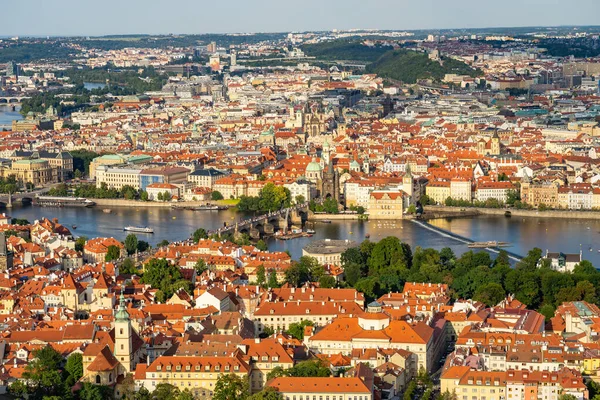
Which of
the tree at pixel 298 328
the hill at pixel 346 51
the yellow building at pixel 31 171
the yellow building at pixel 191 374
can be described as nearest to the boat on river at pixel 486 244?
the tree at pixel 298 328

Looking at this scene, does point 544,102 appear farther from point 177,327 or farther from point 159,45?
point 159,45

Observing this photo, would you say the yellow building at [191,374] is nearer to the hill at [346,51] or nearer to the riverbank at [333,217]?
the riverbank at [333,217]

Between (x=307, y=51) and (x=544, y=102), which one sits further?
(x=307, y=51)

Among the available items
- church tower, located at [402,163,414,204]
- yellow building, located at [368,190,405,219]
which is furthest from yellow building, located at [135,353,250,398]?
church tower, located at [402,163,414,204]

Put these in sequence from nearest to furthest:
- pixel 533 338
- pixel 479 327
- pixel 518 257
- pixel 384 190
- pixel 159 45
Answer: pixel 533 338
pixel 479 327
pixel 518 257
pixel 384 190
pixel 159 45

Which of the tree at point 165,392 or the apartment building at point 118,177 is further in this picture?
the apartment building at point 118,177

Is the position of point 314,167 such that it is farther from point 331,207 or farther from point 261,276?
point 261,276

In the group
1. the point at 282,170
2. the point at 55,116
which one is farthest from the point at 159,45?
the point at 282,170
